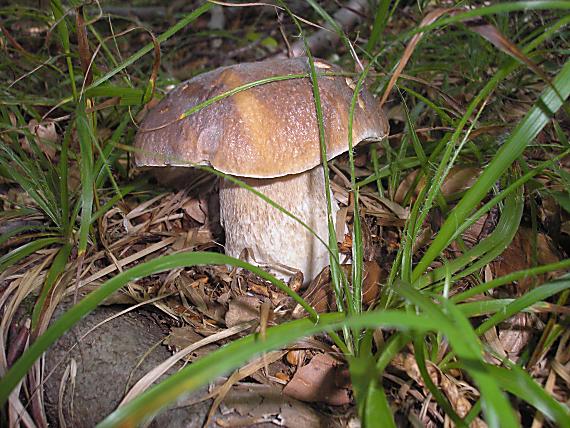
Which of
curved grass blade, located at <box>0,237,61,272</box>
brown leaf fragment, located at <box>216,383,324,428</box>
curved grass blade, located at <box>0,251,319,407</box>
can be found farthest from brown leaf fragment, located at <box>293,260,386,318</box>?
curved grass blade, located at <box>0,237,61,272</box>

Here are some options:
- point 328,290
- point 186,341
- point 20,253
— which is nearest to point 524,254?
point 328,290

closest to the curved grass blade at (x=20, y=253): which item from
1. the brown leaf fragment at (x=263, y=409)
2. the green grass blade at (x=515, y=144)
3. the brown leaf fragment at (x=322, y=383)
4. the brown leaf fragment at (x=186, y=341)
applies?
the brown leaf fragment at (x=186, y=341)

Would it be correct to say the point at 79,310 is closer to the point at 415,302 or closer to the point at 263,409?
the point at 263,409

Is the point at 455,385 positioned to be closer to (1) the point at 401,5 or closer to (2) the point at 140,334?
(2) the point at 140,334

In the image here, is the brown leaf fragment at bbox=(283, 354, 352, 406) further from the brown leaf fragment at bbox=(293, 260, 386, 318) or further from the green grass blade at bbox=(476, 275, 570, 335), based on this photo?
the green grass blade at bbox=(476, 275, 570, 335)

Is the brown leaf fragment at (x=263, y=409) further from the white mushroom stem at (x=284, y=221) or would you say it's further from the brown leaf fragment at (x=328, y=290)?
the white mushroom stem at (x=284, y=221)

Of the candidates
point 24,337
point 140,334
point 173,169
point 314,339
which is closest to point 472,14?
point 314,339

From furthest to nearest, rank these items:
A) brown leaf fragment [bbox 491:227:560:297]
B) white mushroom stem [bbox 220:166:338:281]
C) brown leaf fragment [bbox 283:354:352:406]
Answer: white mushroom stem [bbox 220:166:338:281] → brown leaf fragment [bbox 491:227:560:297] → brown leaf fragment [bbox 283:354:352:406]
